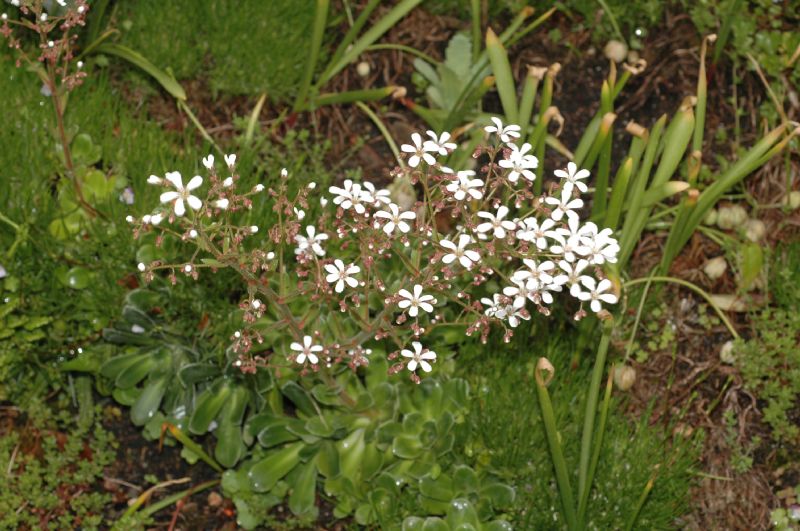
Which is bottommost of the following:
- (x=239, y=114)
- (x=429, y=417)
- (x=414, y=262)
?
(x=429, y=417)

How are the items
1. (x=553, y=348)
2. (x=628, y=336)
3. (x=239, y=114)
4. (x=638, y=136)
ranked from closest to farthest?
(x=638, y=136)
(x=553, y=348)
(x=628, y=336)
(x=239, y=114)

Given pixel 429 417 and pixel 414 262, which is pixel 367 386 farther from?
pixel 414 262

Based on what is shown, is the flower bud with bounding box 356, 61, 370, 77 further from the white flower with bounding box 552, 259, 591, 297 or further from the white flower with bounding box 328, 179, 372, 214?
the white flower with bounding box 552, 259, 591, 297

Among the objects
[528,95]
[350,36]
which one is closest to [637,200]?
[528,95]

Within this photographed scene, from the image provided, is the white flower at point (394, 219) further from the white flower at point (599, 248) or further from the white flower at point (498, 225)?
the white flower at point (599, 248)

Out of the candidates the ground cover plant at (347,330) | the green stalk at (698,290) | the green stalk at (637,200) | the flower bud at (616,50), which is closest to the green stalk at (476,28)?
the ground cover plant at (347,330)

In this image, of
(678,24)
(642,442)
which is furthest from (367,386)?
(678,24)
